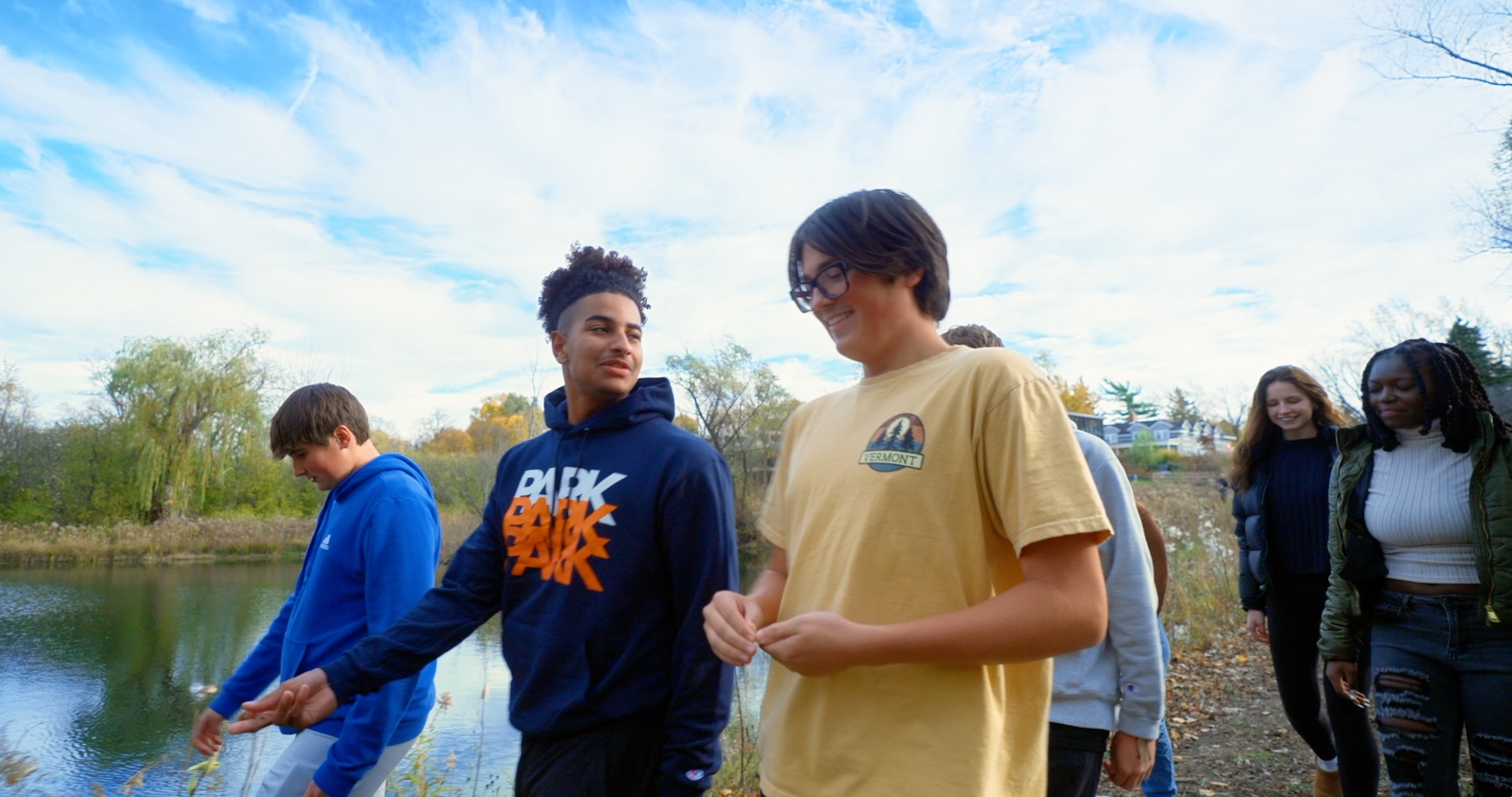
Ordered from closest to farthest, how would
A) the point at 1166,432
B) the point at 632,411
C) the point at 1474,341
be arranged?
Answer: the point at 632,411 → the point at 1474,341 → the point at 1166,432

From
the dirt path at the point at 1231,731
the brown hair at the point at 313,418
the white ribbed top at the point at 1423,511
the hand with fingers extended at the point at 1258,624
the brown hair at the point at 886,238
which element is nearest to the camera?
the brown hair at the point at 886,238

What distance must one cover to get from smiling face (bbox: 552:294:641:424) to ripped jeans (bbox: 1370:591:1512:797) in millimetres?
2486

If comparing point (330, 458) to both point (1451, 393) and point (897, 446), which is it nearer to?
point (897, 446)

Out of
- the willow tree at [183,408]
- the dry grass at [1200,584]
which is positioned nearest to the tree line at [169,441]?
the willow tree at [183,408]

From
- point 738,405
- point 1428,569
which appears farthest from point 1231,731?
point 738,405

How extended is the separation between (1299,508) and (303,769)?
12.7 ft

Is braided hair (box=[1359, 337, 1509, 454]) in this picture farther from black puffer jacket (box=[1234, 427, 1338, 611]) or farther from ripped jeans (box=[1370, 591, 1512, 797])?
black puffer jacket (box=[1234, 427, 1338, 611])

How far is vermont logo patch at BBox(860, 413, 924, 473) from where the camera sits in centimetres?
133

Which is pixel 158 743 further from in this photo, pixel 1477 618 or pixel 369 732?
pixel 1477 618

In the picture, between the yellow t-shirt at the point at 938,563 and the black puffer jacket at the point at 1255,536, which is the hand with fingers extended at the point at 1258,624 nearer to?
the black puffer jacket at the point at 1255,536

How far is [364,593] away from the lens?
2621 millimetres

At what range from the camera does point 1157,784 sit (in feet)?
11.2

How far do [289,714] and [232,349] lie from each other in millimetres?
36377

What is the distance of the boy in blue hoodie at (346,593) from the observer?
2334 millimetres
